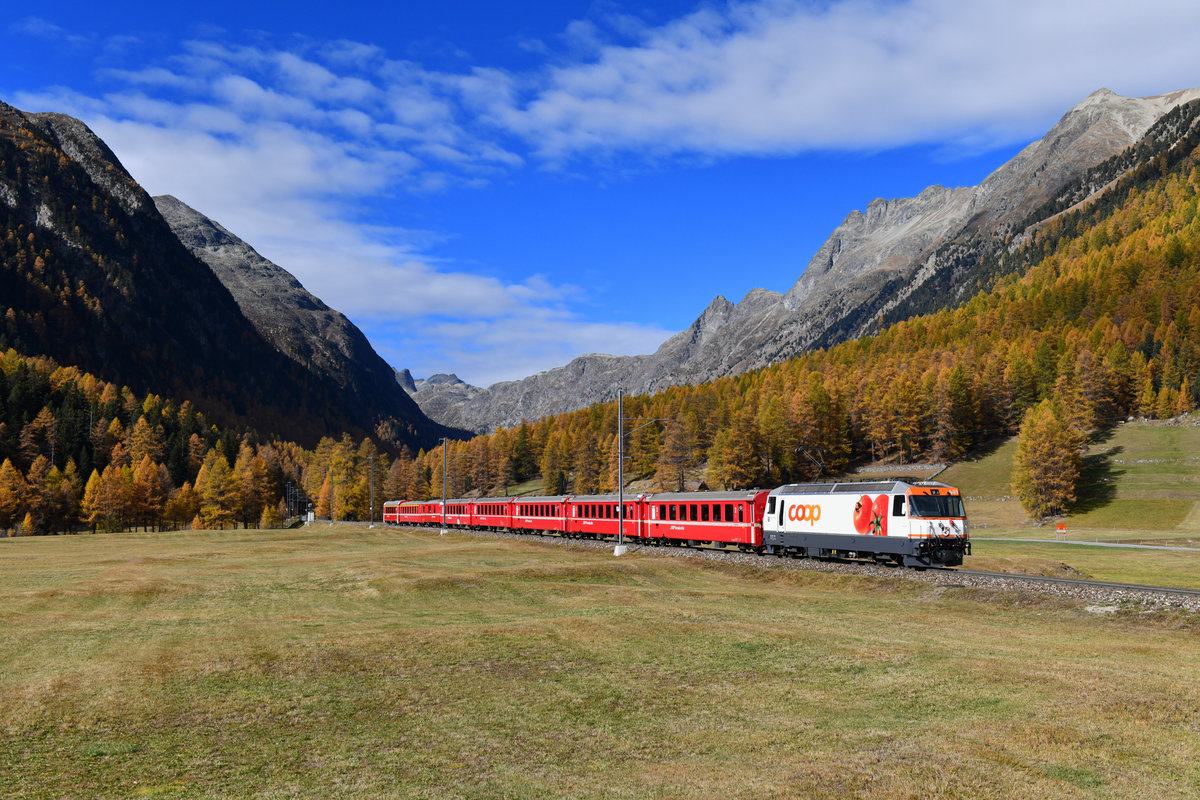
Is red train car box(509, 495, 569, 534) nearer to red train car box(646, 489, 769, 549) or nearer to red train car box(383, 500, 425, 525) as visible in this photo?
red train car box(646, 489, 769, 549)

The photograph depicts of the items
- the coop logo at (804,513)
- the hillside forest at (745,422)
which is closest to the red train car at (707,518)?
the coop logo at (804,513)

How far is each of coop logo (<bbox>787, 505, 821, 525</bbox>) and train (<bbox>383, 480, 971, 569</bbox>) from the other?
52 mm

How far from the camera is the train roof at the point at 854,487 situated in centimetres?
3522

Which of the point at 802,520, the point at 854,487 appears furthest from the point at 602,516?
the point at 854,487

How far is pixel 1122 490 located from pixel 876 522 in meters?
69.2

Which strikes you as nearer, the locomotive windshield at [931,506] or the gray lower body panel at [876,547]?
the gray lower body panel at [876,547]

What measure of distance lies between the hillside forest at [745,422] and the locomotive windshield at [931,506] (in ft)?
202

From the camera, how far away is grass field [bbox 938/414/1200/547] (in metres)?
Result: 74.1

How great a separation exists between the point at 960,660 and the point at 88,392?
619 feet

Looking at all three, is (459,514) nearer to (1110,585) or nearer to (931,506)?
(931,506)

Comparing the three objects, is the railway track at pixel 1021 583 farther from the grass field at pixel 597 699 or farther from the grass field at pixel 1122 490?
the grass field at pixel 1122 490

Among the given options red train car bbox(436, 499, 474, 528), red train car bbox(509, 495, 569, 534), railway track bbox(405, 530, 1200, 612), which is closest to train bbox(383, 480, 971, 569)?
red train car bbox(509, 495, 569, 534)

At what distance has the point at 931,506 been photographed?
1362 inches

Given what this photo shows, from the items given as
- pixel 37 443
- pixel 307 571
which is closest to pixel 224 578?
pixel 307 571
